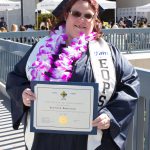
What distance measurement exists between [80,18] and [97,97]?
55 cm

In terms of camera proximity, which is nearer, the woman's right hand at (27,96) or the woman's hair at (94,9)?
the woman's right hand at (27,96)

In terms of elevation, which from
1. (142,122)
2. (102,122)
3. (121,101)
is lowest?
(142,122)

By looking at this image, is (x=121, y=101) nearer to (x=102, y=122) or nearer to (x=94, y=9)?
(x=102, y=122)

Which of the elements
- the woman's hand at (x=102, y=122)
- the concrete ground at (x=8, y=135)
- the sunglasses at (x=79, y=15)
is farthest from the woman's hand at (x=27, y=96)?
the concrete ground at (x=8, y=135)

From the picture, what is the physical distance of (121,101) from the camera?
237cm

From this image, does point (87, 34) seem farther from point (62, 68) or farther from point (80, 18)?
point (62, 68)

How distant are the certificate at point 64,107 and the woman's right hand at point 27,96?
3 cm

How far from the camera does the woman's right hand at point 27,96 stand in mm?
2363

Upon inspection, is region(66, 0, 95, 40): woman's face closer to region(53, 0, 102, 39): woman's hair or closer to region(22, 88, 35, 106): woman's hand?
region(53, 0, 102, 39): woman's hair

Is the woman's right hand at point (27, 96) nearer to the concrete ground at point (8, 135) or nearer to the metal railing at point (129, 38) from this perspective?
the concrete ground at point (8, 135)

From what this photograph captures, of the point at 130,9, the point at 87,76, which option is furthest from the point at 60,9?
the point at 130,9

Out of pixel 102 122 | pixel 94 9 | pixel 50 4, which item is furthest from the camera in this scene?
pixel 50 4

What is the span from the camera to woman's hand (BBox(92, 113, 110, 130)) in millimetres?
2271

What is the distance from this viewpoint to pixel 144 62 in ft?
41.8
